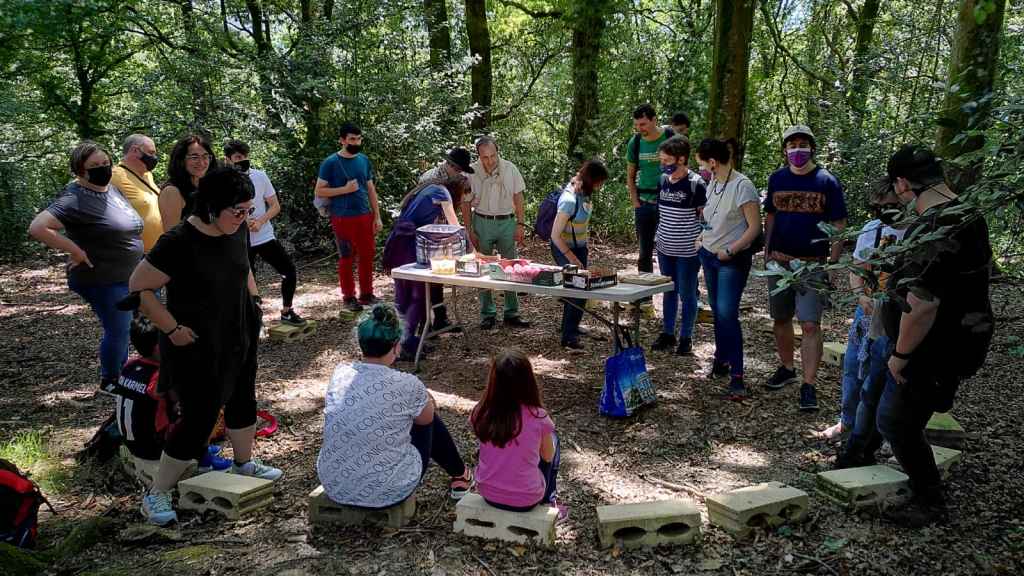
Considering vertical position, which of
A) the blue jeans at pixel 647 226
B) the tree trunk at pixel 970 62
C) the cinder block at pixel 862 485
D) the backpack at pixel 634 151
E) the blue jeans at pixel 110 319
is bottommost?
the cinder block at pixel 862 485

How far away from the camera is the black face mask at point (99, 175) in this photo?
14.9 ft

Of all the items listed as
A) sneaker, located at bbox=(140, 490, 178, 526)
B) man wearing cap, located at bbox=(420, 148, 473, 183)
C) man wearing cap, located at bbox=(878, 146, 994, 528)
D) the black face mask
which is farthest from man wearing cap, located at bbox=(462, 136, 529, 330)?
man wearing cap, located at bbox=(878, 146, 994, 528)

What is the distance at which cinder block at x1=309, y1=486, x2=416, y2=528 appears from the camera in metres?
3.45

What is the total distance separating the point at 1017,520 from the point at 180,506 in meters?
4.25

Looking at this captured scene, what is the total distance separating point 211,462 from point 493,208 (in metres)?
3.69

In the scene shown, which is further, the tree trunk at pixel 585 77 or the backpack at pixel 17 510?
the tree trunk at pixel 585 77

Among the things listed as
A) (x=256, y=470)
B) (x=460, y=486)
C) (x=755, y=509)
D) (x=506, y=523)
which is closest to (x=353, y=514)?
(x=460, y=486)

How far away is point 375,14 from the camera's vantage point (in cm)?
1062

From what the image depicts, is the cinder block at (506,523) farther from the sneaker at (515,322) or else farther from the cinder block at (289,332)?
the cinder block at (289,332)

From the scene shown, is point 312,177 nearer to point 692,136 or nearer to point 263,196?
point 263,196

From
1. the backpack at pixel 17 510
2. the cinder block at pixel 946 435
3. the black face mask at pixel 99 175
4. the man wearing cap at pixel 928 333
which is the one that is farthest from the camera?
the black face mask at pixel 99 175

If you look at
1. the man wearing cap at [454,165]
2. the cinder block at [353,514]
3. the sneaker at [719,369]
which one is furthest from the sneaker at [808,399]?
the man wearing cap at [454,165]

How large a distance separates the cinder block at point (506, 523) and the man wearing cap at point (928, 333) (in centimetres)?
170

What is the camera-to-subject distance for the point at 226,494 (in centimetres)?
358
